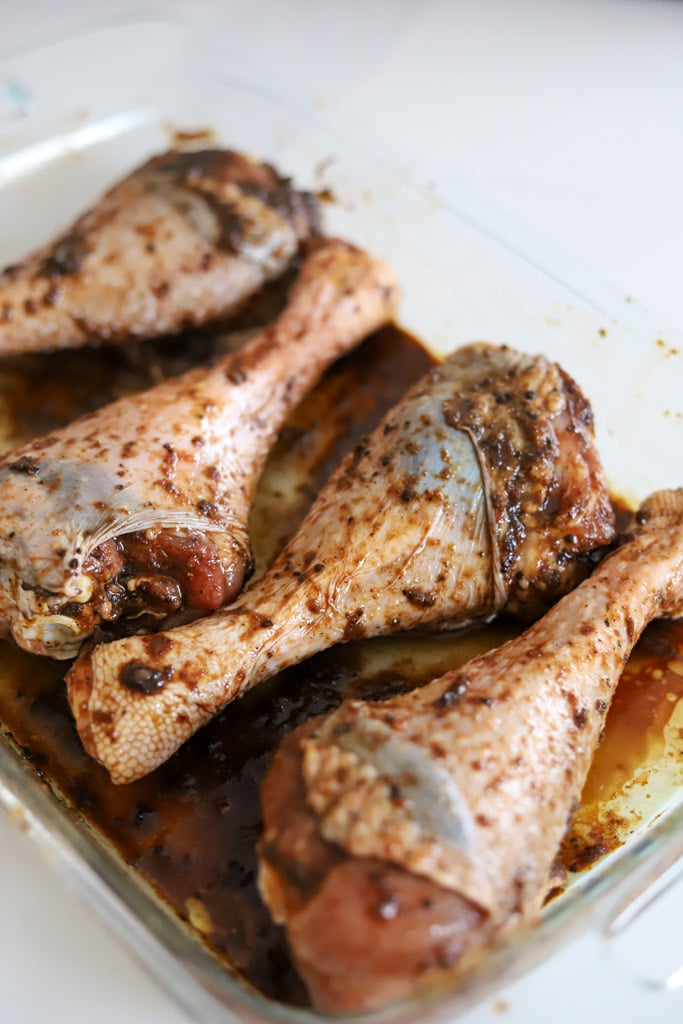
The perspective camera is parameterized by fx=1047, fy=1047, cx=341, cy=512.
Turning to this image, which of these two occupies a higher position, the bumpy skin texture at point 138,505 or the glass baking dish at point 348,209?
the glass baking dish at point 348,209

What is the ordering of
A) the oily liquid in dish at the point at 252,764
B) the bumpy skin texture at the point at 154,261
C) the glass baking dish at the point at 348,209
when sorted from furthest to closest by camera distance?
the bumpy skin texture at the point at 154,261, the glass baking dish at the point at 348,209, the oily liquid in dish at the point at 252,764

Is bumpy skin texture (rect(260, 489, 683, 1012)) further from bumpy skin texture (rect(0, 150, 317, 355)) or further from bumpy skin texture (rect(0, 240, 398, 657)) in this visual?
bumpy skin texture (rect(0, 150, 317, 355))

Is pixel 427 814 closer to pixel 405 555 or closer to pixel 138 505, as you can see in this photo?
pixel 405 555

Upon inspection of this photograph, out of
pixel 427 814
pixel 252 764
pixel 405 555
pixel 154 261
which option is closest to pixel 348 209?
pixel 154 261

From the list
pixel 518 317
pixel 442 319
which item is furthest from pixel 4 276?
pixel 518 317

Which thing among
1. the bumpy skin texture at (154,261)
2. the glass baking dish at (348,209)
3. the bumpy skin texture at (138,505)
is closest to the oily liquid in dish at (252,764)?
the glass baking dish at (348,209)

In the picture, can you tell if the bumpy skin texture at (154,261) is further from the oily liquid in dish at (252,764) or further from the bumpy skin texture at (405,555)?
the bumpy skin texture at (405,555)

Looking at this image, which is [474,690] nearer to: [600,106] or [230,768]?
[230,768]
